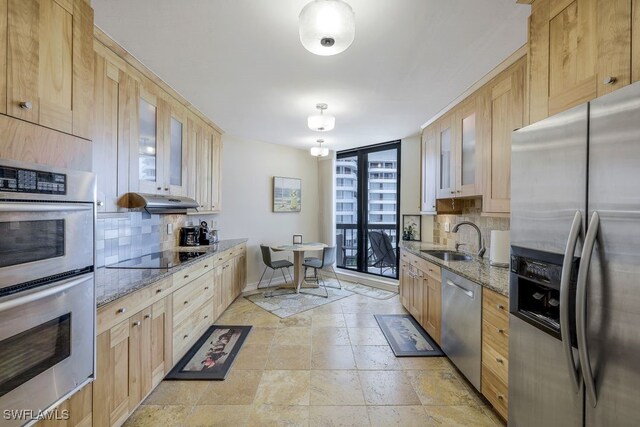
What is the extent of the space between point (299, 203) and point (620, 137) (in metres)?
4.89

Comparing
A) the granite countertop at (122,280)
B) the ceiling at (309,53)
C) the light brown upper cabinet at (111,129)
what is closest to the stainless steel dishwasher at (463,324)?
the ceiling at (309,53)

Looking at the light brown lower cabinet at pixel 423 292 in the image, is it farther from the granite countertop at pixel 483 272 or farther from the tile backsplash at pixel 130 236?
the tile backsplash at pixel 130 236

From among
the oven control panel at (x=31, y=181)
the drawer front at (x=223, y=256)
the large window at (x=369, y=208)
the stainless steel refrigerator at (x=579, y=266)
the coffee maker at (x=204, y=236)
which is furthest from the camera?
the large window at (x=369, y=208)

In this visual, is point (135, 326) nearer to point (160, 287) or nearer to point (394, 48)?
point (160, 287)

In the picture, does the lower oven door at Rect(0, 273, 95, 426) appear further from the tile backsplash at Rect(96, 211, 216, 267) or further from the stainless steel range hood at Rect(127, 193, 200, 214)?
the tile backsplash at Rect(96, 211, 216, 267)

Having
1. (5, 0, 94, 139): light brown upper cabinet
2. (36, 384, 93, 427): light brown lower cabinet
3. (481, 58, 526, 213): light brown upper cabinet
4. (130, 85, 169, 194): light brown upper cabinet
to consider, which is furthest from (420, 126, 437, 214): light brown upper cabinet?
(36, 384, 93, 427): light brown lower cabinet

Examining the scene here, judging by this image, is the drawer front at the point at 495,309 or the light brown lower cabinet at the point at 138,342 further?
the drawer front at the point at 495,309

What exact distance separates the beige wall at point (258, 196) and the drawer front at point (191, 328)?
1686mm

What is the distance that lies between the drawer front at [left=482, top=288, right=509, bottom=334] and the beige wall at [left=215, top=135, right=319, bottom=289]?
377 cm

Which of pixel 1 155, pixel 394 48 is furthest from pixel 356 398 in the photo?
pixel 394 48

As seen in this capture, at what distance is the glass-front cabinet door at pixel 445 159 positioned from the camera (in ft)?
10.3

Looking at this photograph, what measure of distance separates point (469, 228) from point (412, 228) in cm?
122

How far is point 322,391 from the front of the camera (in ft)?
7.12

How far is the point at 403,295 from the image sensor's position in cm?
396
